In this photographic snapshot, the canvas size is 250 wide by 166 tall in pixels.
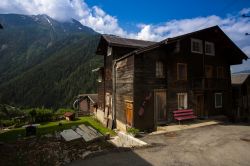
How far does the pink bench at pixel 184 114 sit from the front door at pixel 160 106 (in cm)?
96

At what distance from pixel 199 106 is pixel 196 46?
5686 mm

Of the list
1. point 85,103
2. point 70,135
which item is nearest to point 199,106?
point 70,135

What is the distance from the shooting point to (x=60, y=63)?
430ft

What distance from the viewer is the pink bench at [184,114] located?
17.1 m

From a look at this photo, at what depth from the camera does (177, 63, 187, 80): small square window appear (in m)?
18.0

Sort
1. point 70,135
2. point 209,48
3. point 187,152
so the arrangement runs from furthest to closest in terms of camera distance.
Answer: point 209,48
point 70,135
point 187,152

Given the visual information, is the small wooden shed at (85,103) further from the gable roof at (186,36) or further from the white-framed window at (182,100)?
the gable roof at (186,36)

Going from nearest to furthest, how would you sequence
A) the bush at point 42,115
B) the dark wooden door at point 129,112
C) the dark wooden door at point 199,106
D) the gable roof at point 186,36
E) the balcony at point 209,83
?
the gable roof at point 186,36 < the dark wooden door at point 129,112 < the balcony at point 209,83 < the dark wooden door at point 199,106 < the bush at point 42,115

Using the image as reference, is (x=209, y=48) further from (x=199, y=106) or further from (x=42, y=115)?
(x=42, y=115)

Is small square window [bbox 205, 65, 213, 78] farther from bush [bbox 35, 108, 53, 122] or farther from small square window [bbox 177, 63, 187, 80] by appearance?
bush [bbox 35, 108, 53, 122]

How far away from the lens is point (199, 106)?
19484 millimetres

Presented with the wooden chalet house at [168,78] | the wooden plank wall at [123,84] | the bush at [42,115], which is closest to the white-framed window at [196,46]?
the wooden chalet house at [168,78]

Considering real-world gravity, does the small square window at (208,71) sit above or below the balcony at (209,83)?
above

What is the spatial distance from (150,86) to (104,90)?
889 centimetres
